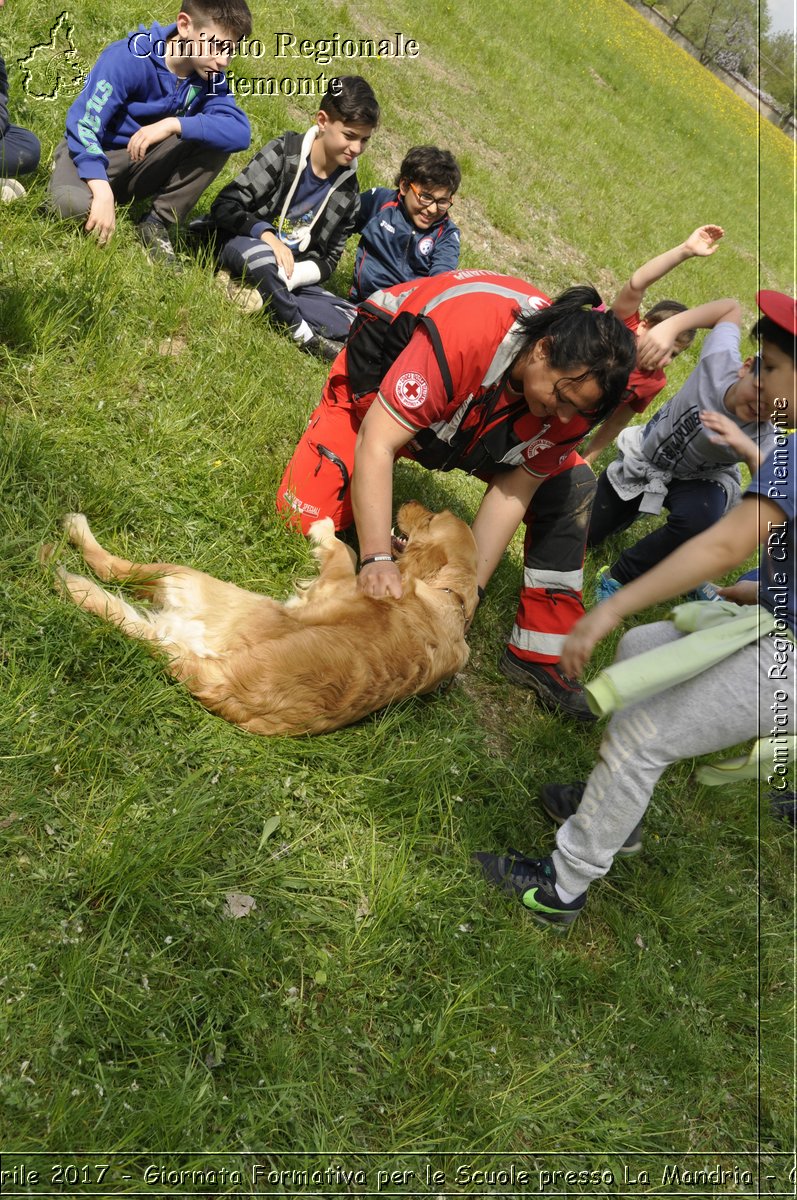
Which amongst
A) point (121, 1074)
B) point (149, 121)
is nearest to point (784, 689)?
point (121, 1074)

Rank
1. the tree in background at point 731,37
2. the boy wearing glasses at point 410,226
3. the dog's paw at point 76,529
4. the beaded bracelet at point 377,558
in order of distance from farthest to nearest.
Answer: the tree in background at point 731,37 < the boy wearing glasses at point 410,226 < the beaded bracelet at point 377,558 < the dog's paw at point 76,529

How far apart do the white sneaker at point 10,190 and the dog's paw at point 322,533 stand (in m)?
2.40

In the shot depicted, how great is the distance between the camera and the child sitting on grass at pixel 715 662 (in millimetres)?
2305

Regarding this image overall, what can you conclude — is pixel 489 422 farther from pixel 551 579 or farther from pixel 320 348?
pixel 320 348

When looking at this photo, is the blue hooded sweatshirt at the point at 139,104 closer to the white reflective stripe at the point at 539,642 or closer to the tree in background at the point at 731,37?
the white reflective stripe at the point at 539,642

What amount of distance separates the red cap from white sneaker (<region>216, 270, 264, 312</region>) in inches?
132

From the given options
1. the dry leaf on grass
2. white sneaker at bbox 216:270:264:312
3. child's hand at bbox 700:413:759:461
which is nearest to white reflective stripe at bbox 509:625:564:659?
child's hand at bbox 700:413:759:461

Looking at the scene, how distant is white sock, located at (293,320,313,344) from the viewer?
17.0ft

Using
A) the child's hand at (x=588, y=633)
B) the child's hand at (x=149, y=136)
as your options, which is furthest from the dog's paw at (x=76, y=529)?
the child's hand at (x=149, y=136)

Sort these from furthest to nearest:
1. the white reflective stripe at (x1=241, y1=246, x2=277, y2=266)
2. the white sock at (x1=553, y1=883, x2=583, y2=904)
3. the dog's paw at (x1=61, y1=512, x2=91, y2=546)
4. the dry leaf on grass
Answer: the white reflective stripe at (x1=241, y1=246, x2=277, y2=266) < the dog's paw at (x1=61, y1=512, x2=91, y2=546) < the white sock at (x1=553, y1=883, x2=583, y2=904) < the dry leaf on grass

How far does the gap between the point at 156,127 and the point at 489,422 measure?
2667 mm

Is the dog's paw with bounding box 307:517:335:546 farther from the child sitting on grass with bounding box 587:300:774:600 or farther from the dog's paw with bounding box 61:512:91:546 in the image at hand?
the child sitting on grass with bounding box 587:300:774:600

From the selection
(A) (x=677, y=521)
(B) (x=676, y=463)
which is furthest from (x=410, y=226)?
(A) (x=677, y=521)

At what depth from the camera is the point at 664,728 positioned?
2.59m
